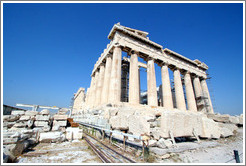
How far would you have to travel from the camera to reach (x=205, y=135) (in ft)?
20.1

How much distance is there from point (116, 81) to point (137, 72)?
3.13 meters

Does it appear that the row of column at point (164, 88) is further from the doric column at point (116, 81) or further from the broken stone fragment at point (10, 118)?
the broken stone fragment at point (10, 118)

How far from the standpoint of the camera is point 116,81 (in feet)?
41.5

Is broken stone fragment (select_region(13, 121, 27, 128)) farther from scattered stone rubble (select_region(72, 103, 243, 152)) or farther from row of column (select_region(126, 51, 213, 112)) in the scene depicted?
row of column (select_region(126, 51, 213, 112))

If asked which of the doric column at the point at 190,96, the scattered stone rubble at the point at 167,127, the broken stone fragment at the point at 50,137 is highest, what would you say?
the doric column at the point at 190,96

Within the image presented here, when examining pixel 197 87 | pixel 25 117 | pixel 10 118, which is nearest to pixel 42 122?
pixel 25 117

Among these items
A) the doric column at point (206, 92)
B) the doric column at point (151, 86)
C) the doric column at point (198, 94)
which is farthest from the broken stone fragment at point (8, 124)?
the doric column at point (206, 92)

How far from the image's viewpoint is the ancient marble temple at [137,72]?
Answer: 1317 cm

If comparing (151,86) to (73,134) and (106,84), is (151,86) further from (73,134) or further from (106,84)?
(73,134)

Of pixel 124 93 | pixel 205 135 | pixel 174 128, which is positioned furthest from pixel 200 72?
pixel 174 128

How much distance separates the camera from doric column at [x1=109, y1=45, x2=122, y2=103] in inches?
474

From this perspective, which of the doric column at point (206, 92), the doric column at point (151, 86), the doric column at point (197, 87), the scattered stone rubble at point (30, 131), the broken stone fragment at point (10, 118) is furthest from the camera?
the doric column at point (197, 87)

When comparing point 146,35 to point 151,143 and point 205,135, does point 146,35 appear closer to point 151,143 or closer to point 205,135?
point 205,135

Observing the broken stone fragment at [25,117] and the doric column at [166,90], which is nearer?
the broken stone fragment at [25,117]
